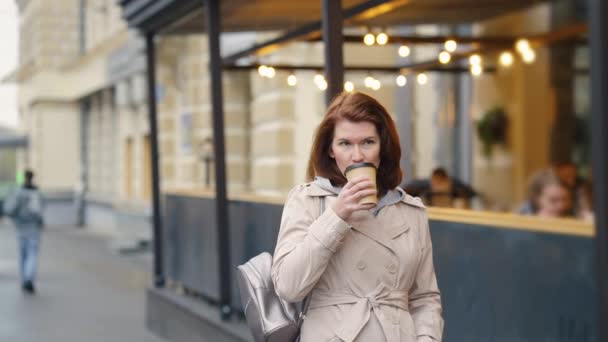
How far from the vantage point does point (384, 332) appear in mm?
3219

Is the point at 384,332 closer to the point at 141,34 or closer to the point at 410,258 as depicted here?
the point at 410,258

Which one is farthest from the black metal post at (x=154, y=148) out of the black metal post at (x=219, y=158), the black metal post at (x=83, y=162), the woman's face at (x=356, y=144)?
the black metal post at (x=83, y=162)

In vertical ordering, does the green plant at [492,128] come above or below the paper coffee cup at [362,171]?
above

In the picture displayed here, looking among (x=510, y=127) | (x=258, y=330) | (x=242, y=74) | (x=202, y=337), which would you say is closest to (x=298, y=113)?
(x=510, y=127)

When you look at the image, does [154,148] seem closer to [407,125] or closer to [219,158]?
[219,158]

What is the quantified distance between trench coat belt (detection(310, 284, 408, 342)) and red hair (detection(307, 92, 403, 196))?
336mm

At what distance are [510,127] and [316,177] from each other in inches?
429

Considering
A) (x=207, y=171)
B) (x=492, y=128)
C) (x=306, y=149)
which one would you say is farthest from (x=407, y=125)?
(x=207, y=171)

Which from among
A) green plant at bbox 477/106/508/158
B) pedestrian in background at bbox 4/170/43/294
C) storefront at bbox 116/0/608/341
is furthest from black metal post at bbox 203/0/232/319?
pedestrian in background at bbox 4/170/43/294

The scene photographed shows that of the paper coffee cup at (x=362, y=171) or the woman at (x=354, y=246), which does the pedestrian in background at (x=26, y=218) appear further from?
the paper coffee cup at (x=362, y=171)

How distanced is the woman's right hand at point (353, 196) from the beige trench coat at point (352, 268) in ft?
0.16

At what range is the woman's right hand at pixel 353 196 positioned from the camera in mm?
3021

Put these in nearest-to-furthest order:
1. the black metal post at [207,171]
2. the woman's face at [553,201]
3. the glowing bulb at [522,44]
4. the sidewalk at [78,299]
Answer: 1. the woman's face at [553,201]
2. the sidewalk at [78,299]
3. the glowing bulb at [522,44]
4. the black metal post at [207,171]

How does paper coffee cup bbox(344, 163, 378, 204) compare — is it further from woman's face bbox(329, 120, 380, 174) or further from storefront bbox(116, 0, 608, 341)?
storefront bbox(116, 0, 608, 341)
